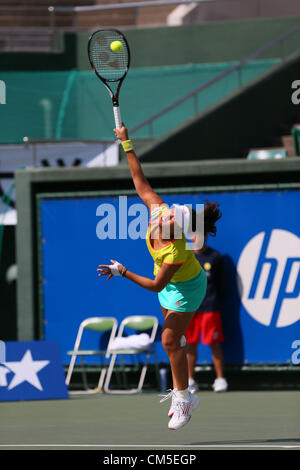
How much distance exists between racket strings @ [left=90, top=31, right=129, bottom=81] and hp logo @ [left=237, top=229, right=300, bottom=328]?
11.6 ft

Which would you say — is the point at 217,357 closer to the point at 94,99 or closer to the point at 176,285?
the point at 176,285

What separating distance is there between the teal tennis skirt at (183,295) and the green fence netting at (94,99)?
9.36 meters

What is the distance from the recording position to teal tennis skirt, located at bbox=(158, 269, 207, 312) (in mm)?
7504

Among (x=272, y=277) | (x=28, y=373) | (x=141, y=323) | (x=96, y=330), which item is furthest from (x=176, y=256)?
(x=96, y=330)

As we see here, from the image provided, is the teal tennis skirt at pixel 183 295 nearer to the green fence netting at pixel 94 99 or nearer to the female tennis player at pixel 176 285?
the female tennis player at pixel 176 285

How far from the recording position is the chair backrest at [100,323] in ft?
39.3

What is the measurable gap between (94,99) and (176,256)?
11.0m

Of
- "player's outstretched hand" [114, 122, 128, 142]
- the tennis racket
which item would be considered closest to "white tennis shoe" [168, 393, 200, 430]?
"player's outstretched hand" [114, 122, 128, 142]

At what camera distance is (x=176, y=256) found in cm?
732

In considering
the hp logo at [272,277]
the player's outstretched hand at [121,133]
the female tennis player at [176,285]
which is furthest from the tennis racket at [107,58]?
the hp logo at [272,277]

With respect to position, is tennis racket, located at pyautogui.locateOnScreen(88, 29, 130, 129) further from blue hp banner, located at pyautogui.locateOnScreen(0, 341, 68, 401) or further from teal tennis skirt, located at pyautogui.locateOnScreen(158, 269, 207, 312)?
blue hp banner, located at pyautogui.locateOnScreen(0, 341, 68, 401)
